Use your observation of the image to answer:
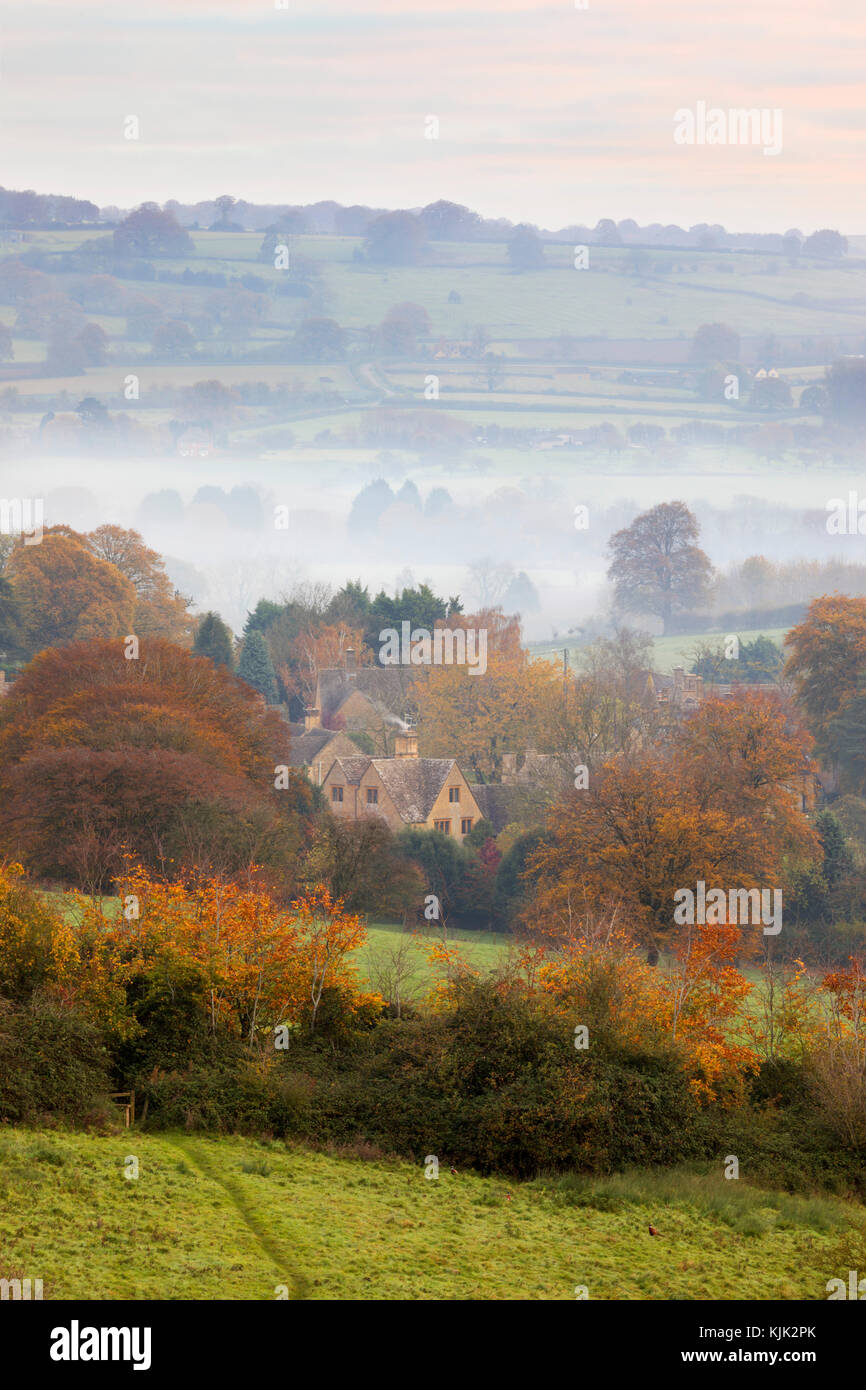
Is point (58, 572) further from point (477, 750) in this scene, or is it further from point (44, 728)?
point (44, 728)

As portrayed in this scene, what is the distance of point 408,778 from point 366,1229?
57193 mm

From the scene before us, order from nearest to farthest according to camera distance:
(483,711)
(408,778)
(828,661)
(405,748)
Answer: (408,778) → (405,748) → (828,661) → (483,711)

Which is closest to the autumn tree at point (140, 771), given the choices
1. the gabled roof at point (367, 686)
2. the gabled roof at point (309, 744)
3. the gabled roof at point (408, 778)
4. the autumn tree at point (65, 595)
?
the gabled roof at point (408, 778)

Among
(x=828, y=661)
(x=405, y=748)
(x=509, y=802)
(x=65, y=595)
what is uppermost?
(x=65, y=595)

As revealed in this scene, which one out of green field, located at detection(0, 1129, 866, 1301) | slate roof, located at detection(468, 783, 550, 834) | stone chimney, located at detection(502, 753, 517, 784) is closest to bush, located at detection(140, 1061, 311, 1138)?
green field, located at detection(0, 1129, 866, 1301)

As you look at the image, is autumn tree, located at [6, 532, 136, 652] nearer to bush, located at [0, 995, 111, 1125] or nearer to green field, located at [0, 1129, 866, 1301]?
bush, located at [0, 995, 111, 1125]

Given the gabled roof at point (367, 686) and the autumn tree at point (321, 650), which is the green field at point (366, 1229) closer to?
the gabled roof at point (367, 686)

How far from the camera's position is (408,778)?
287 ft

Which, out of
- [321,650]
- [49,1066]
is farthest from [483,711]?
[49,1066]

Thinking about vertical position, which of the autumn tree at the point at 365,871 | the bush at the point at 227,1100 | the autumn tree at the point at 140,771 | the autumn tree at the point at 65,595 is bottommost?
the autumn tree at the point at 365,871

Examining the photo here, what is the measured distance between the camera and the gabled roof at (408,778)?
281 feet

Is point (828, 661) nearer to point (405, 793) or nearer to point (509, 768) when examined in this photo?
point (509, 768)

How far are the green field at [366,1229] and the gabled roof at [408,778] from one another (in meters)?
49.3
